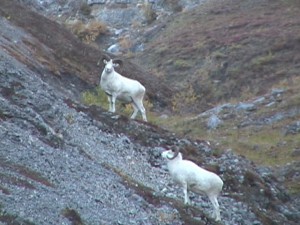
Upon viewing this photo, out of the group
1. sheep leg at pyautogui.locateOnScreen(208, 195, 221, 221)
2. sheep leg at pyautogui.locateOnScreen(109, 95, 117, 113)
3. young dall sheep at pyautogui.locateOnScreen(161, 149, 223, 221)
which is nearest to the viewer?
young dall sheep at pyautogui.locateOnScreen(161, 149, 223, 221)

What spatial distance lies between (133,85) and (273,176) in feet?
19.6

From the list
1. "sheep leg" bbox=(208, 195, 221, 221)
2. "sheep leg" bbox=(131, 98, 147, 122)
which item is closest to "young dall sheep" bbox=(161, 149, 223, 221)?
"sheep leg" bbox=(208, 195, 221, 221)

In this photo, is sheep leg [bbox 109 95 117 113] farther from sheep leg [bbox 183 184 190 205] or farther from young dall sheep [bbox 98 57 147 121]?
sheep leg [bbox 183 184 190 205]

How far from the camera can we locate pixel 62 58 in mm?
38406

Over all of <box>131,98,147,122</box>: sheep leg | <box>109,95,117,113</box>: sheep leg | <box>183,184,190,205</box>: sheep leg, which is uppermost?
<box>183,184,190,205</box>: sheep leg

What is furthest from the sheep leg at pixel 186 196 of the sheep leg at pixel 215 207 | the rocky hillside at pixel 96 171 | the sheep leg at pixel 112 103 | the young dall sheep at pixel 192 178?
the sheep leg at pixel 112 103

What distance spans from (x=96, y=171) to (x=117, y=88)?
710 centimetres

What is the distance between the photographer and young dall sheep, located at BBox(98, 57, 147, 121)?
25219mm

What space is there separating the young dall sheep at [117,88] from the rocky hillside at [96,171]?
649 mm

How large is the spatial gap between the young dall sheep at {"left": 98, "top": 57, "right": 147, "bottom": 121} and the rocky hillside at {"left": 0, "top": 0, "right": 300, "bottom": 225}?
0.65m

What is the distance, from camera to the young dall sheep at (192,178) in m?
18.7

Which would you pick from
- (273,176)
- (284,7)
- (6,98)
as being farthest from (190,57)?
(6,98)

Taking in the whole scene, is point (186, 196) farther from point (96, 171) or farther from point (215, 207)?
point (96, 171)

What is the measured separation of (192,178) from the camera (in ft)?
61.3
